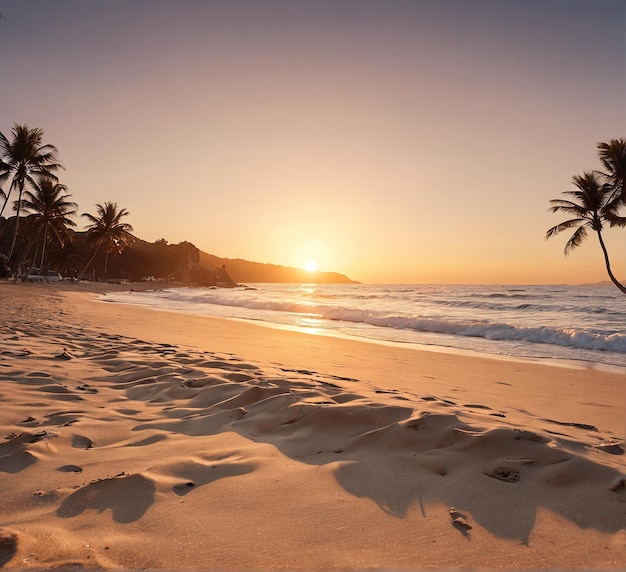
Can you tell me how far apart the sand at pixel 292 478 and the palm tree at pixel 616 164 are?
2389cm

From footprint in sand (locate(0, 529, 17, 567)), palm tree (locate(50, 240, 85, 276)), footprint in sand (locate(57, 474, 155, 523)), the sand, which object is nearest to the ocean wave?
the sand

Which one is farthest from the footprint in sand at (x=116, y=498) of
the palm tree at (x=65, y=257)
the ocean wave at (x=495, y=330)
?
the palm tree at (x=65, y=257)

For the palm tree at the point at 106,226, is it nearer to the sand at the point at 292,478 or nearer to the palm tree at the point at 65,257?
the palm tree at the point at 65,257

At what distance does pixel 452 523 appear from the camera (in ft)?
5.47

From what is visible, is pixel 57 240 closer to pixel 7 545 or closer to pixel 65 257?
pixel 65 257

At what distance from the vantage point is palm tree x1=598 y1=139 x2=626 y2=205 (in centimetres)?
2219

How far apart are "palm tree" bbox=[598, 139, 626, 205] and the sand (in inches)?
941

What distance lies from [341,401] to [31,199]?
46615 millimetres

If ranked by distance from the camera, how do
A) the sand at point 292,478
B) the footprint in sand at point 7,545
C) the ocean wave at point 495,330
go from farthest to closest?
the ocean wave at point 495,330 → the sand at point 292,478 → the footprint in sand at point 7,545

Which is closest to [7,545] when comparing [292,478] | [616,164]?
[292,478]

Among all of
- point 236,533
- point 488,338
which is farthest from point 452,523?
point 488,338

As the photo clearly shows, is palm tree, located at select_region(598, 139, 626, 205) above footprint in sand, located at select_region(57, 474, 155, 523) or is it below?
above

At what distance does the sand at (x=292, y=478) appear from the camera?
57.8 inches

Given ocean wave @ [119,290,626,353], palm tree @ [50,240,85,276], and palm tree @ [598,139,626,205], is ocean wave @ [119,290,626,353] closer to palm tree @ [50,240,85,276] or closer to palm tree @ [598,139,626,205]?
palm tree @ [598,139,626,205]
